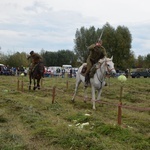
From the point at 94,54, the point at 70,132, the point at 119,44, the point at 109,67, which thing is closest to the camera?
the point at 70,132

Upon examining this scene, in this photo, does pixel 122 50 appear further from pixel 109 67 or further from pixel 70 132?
pixel 70 132

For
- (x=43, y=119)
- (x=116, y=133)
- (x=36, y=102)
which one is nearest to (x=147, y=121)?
(x=116, y=133)

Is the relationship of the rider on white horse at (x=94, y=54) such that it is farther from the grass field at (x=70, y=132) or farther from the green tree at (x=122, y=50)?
the green tree at (x=122, y=50)

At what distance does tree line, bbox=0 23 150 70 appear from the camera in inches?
2330

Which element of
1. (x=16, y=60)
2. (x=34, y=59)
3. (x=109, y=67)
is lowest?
(x=109, y=67)

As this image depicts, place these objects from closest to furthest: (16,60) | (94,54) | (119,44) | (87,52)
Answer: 1. (94,54)
2. (119,44)
3. (87,52)
4. (16,60)

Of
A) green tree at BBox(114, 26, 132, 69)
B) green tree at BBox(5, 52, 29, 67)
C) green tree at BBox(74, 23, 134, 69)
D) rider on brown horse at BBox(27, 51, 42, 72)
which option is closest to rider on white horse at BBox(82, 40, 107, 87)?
rider on brown horse at BBox(27, 51, 42, 72)

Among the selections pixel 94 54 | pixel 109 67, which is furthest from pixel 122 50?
pixel 109 67

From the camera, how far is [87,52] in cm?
6919

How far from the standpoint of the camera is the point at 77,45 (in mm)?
73562

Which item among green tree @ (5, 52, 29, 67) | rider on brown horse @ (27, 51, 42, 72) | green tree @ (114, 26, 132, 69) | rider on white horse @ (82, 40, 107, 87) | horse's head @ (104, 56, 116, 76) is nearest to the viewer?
horse's head @ (104, 56, 116, 76)

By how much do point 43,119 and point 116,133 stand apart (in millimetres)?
2684

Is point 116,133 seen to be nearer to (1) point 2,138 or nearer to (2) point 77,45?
(1) point 2,138

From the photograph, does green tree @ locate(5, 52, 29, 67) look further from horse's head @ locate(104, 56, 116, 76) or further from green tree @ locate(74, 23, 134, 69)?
horse's head @ locate(104, 56, 116, 76)
